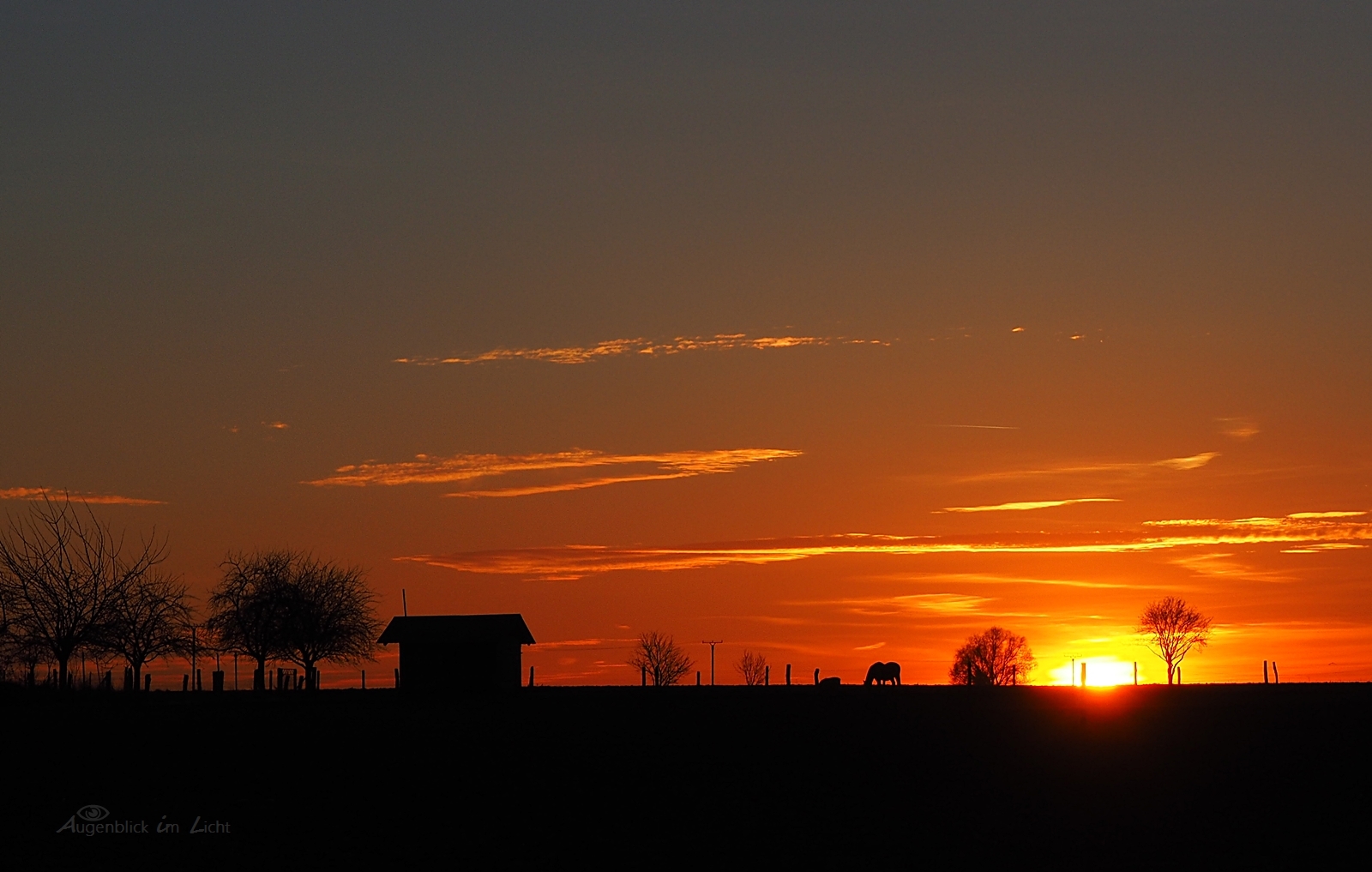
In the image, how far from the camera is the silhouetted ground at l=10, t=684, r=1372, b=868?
3912cm

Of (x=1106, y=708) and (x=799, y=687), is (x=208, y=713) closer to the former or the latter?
(x=799, y=687)

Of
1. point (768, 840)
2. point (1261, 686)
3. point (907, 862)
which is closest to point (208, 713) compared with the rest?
point (768, 840)

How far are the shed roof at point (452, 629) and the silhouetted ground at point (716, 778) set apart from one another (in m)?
16.1

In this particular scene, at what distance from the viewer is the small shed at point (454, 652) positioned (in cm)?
7550

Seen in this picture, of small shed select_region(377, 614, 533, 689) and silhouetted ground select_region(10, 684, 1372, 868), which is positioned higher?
small shed select_region(377, 614, 533, 689)

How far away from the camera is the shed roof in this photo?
76125 millimetres

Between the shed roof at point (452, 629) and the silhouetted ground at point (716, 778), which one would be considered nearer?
the silhouetted ground at point (716, 778)

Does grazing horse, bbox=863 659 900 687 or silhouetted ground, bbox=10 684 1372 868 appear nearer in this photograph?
silhouetted ground, bbox=10 684 1372 868

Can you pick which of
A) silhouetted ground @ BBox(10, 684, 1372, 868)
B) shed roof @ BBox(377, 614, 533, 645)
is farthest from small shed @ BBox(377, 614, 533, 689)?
silhouetted ground @ BBox(10, 684, 1372, 868)

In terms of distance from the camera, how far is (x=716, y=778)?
152 feet
